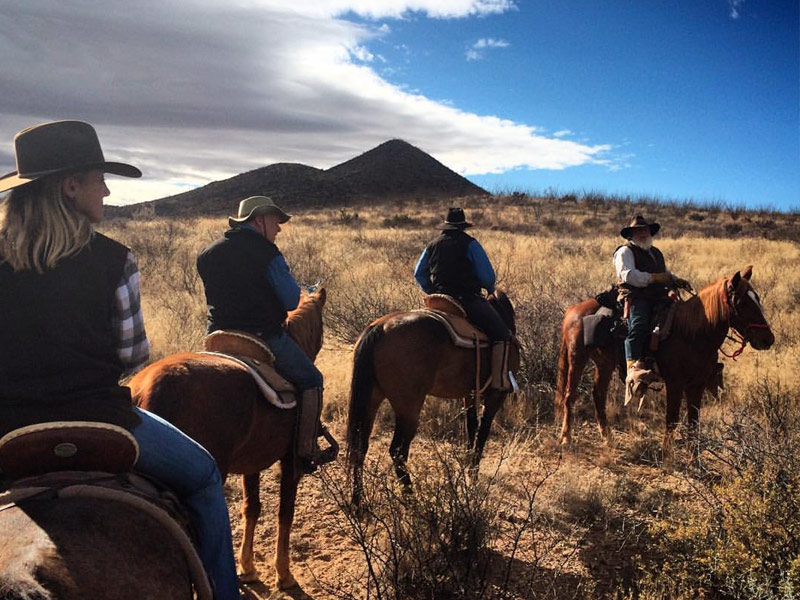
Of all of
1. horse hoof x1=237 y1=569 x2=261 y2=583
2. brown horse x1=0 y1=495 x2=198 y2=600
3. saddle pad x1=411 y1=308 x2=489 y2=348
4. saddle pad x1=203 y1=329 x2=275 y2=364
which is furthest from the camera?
saddle pad x1=411 y1=308 x2=489 y2=348

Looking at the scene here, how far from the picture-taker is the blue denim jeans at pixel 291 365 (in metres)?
3.44

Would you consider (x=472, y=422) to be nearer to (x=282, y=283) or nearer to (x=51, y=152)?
(x=282, y=283)

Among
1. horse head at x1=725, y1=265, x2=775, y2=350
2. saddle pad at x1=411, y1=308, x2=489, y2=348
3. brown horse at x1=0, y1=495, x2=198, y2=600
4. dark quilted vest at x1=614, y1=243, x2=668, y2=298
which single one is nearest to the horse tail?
saddle pad at x1=411, y1=308, x2=489, y2=348

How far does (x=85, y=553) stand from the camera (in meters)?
1.48

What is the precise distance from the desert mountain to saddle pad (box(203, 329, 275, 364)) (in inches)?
2075

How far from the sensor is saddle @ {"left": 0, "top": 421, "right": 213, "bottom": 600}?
1.60 m

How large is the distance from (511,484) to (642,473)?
1455 millimetres

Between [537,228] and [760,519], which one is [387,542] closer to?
[760,519]

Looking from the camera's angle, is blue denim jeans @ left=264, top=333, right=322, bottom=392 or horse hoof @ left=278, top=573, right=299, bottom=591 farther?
horse hoof @ left=278, top=573, right=299, bottom=591

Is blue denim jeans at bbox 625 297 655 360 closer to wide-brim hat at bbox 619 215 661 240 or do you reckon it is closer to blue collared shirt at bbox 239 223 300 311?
wide-brim hat at bbox 619 215 661 240

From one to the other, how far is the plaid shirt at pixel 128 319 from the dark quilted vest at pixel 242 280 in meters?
1.36

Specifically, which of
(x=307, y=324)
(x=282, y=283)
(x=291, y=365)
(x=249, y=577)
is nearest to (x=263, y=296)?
(x=282, y=283)

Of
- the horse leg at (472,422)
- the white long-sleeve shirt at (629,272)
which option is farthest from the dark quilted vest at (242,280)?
the white long-sleeve shirt at (629,272)

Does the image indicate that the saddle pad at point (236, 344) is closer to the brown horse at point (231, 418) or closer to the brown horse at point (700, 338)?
the brown horse at point (231, 418)
